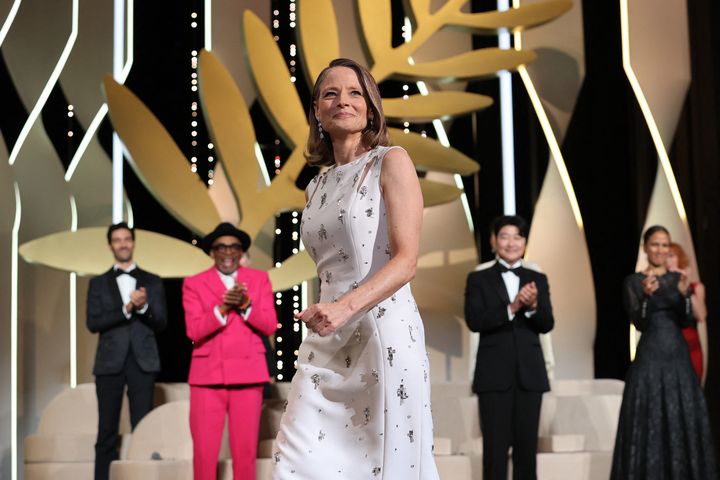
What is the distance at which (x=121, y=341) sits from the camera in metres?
5.15

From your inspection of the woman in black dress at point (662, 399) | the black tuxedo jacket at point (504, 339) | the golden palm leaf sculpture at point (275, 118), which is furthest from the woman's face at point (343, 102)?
the golden palm leaf sculpture at point (275, 118)

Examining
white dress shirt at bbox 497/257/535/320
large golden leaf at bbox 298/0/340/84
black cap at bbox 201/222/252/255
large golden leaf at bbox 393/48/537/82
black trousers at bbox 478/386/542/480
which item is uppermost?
large golden leaf at bbox 298/0/340/84

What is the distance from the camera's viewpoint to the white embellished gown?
1.92 m

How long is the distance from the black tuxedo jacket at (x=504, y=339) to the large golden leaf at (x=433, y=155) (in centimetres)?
131

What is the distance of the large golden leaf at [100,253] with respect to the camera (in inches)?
232

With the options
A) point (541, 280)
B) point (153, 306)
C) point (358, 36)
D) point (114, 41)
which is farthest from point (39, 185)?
point (541, 280)

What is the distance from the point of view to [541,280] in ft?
16.3

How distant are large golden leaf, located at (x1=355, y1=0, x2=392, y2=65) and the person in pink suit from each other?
1836 millimetres

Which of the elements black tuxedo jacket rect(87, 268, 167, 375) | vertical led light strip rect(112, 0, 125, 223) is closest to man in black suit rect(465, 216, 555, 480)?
black tuxedo jacket rect(87, 268, 167, 375)

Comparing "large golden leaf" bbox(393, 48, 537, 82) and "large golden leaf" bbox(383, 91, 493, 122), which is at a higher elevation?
"large golden leaf" bbox(393, 48, 537, 82)

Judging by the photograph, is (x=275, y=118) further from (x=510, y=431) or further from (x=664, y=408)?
(x=664, y=408)

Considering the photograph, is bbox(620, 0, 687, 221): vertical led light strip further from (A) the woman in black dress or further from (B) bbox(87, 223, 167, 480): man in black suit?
(B) bbox(87, 223, 167, 480): man in black suit

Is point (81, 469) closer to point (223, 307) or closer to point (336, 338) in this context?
point (223, 307)

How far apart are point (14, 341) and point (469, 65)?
301cm
